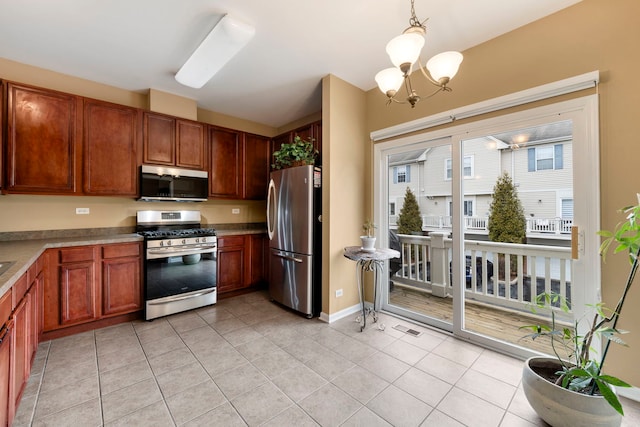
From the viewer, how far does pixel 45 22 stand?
88.1 inches

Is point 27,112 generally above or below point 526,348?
above

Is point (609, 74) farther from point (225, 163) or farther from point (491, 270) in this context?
point (225, 163)

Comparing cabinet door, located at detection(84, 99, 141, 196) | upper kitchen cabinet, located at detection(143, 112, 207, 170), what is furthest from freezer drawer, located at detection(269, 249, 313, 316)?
cabinet door, located at detection(84, 99, 141, 196)

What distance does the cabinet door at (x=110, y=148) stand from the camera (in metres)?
2.95

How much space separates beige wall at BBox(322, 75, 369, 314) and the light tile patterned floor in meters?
0.55

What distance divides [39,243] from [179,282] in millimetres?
1346

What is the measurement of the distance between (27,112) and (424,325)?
4.70 meters

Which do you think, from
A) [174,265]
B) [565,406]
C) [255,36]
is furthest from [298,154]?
[565,406]

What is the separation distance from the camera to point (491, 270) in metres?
2.81

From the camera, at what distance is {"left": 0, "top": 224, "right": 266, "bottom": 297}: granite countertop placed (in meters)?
1.55

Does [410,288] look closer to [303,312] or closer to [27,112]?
[303,312]

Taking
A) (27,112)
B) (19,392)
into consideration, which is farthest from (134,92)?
(19,392)

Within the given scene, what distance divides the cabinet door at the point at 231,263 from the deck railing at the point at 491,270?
224 cm

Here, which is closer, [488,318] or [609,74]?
[609,74]
